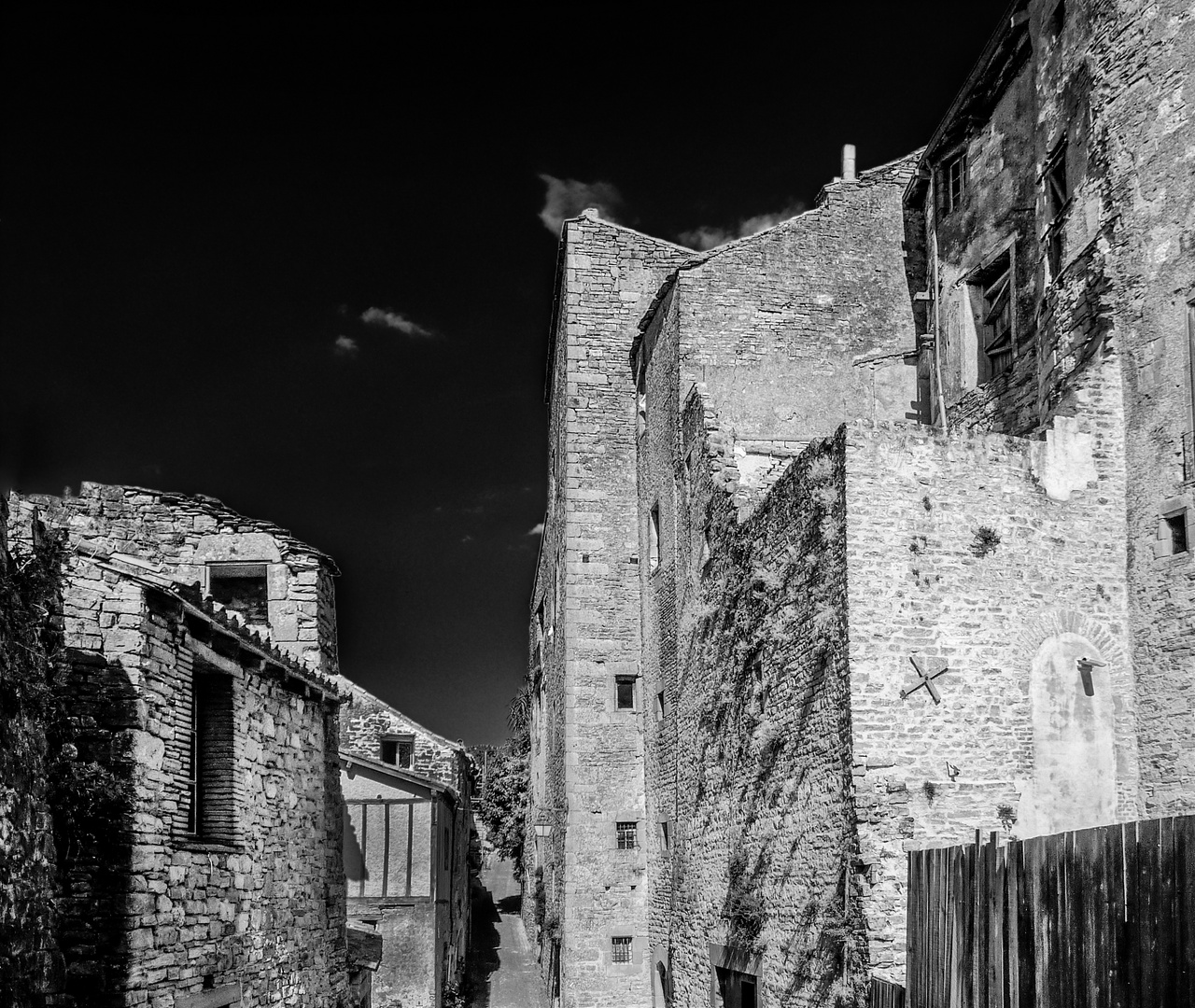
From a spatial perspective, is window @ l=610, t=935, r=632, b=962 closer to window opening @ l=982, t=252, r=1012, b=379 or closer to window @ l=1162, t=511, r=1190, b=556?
window opening @ l=982, t=252, r=1012, b=379

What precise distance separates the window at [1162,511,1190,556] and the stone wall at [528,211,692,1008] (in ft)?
37.5

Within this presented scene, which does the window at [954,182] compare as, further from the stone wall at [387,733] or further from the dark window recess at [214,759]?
the stone wall at [387,733]

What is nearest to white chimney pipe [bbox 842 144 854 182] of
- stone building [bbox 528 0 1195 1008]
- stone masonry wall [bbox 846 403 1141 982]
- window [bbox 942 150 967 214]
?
stone building [bbox 528 0 1195 1008]

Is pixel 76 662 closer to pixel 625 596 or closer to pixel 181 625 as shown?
pixel 181 625

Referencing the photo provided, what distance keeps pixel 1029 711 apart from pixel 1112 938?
478 centimetres

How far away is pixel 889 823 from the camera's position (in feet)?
35.0

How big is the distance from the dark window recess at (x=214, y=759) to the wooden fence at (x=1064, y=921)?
18.4 feet

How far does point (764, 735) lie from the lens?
13.6 meters

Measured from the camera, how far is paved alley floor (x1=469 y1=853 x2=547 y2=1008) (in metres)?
25.3

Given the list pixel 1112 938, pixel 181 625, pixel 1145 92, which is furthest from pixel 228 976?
pixel 1145 92

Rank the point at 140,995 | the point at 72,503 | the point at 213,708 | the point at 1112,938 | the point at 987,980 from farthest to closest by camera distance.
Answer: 1. the point at 72,503
2. the point at 213,708
3. the point at 140,995
4. the point at 987,980
5. the point at 1112,938

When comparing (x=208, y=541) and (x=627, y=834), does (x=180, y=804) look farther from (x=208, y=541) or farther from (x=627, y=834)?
(x=627, y=834)

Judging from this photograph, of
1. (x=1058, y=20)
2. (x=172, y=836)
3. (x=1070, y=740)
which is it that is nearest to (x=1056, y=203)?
(x=1058, y=20)

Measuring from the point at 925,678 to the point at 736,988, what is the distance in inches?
204
